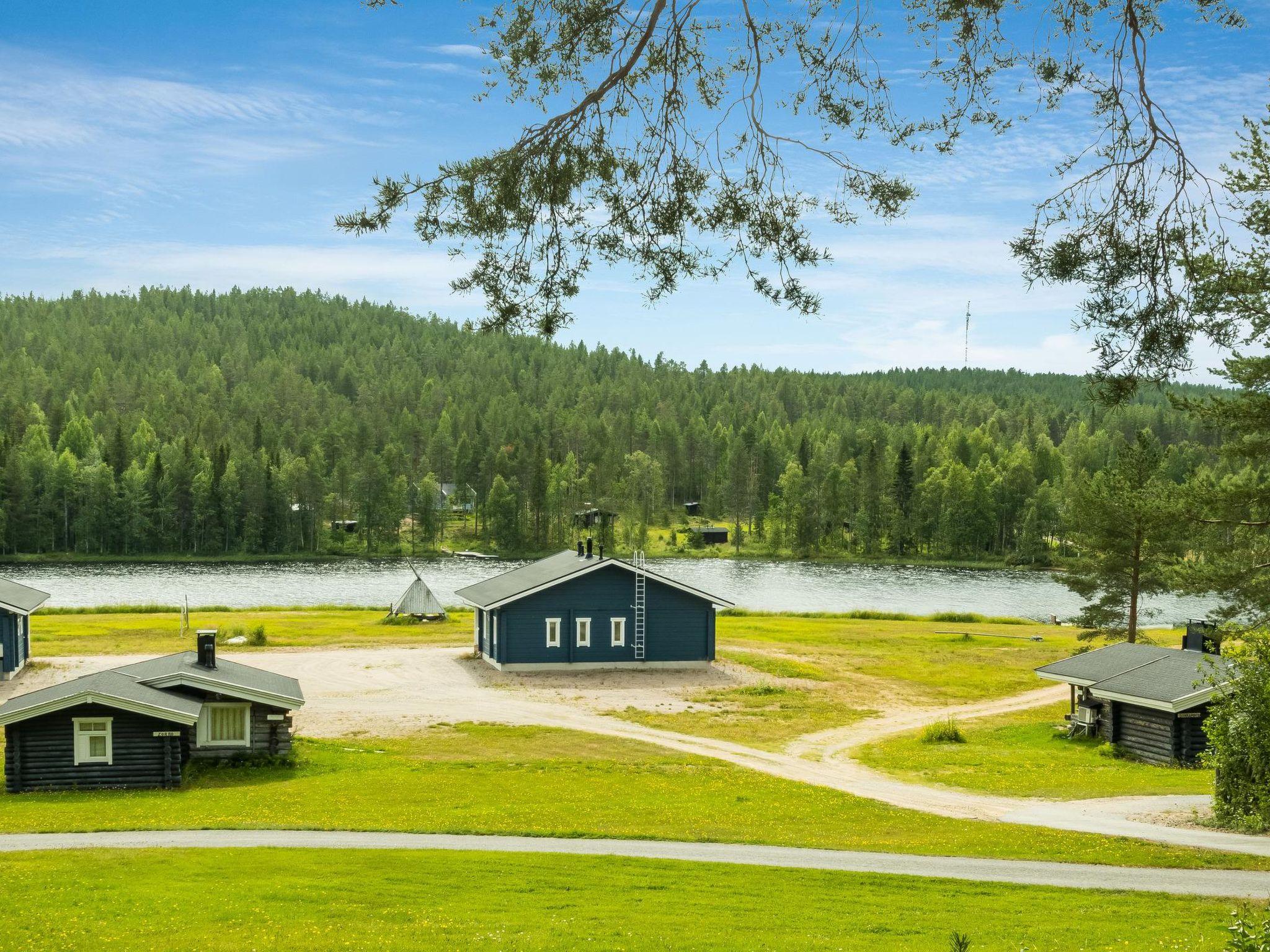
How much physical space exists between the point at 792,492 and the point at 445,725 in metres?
102

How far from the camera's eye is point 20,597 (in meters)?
40.9

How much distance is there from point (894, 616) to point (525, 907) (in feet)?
185

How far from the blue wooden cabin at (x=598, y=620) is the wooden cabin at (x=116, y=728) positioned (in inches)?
630

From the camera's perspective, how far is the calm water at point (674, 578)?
252 feet

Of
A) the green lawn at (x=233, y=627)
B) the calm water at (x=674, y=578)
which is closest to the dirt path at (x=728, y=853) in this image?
the green lawn at (x=233, y=627)

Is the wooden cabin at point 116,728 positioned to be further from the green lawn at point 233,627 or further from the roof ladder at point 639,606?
the green lawn at point 233,627

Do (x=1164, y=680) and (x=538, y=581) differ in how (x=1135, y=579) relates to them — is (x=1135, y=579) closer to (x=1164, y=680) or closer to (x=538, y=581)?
(x=1164, y=680)

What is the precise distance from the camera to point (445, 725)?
33312 millimetres

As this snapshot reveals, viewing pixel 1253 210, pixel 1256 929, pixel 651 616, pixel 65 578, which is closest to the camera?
pixel 1256 929

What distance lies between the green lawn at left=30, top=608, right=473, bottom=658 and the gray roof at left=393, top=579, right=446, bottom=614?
939 millimetres

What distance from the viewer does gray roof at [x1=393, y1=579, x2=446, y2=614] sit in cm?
5838

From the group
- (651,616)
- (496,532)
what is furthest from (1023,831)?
(496,532)

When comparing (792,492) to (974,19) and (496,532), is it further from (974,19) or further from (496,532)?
(974,19)

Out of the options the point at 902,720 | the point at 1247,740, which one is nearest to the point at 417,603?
the point at 902,720
